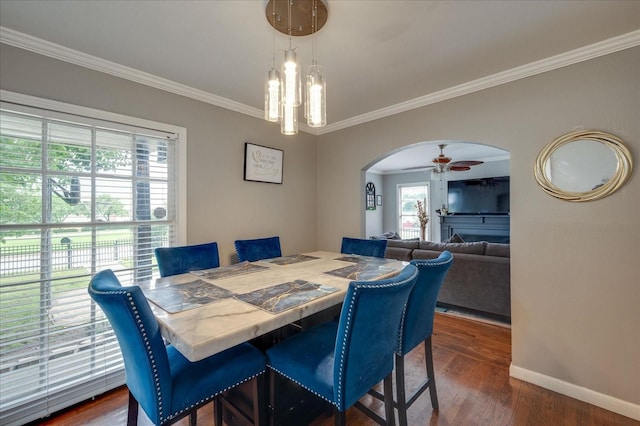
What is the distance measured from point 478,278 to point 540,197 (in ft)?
4.71

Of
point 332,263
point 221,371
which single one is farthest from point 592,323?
point 221,371

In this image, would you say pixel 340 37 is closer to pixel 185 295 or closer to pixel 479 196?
pixel 185 295

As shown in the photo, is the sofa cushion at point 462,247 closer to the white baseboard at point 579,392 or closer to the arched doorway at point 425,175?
the white baseboard at point 579,392

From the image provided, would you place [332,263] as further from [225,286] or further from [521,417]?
[521,417]

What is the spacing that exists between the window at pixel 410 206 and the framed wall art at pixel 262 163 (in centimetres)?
531

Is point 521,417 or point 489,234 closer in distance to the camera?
point 521,417

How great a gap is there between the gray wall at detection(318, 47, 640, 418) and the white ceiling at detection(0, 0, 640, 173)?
0.19 metres

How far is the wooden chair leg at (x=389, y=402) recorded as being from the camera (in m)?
1.29

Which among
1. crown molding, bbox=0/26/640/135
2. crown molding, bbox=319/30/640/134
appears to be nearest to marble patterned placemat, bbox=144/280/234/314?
crown molding, bbox=0/26/640/135

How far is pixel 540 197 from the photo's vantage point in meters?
2.08

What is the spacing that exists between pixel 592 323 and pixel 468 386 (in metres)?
0.94

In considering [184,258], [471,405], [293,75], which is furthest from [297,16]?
[471,405]

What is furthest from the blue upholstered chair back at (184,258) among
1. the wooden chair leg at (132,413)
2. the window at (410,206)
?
the window at (410,206)

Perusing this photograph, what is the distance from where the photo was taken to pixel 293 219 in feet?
11.4
